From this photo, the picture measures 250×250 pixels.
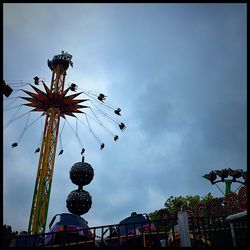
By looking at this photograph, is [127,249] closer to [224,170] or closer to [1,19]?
[1,19]

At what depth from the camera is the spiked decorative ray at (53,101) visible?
18.3 meters

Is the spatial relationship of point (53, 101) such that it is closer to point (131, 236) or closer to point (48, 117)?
point (48, 117)

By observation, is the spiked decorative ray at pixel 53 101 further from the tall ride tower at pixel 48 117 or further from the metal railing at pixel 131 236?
the metal railing at pixel 131 236

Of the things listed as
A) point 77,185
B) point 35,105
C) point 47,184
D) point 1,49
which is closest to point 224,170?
point 77,185

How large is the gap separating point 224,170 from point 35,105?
1594 centimetres

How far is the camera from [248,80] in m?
3.36

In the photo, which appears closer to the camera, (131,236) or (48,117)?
(131,236)

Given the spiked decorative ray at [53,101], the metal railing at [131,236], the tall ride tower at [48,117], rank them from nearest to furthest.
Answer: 1. the metal railing at [131,236]
2. the tall ride tower at [48,117]
3. the spiked decorative ray at [53,101]

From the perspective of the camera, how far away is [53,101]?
18609 mm

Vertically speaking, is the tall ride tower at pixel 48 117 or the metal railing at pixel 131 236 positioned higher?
the tall ride tower at pixel 48 117

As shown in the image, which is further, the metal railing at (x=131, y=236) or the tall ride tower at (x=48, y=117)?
the tall ride tower at (x=48, y=117)

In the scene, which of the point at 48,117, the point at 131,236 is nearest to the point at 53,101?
the point at 48,117

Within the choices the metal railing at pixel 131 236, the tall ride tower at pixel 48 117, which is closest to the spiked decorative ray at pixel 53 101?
the tall ride tower at pixel 48 117

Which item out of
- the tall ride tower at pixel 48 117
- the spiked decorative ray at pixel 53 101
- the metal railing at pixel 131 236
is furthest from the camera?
the spiked decorative ray at pixel 53 101
